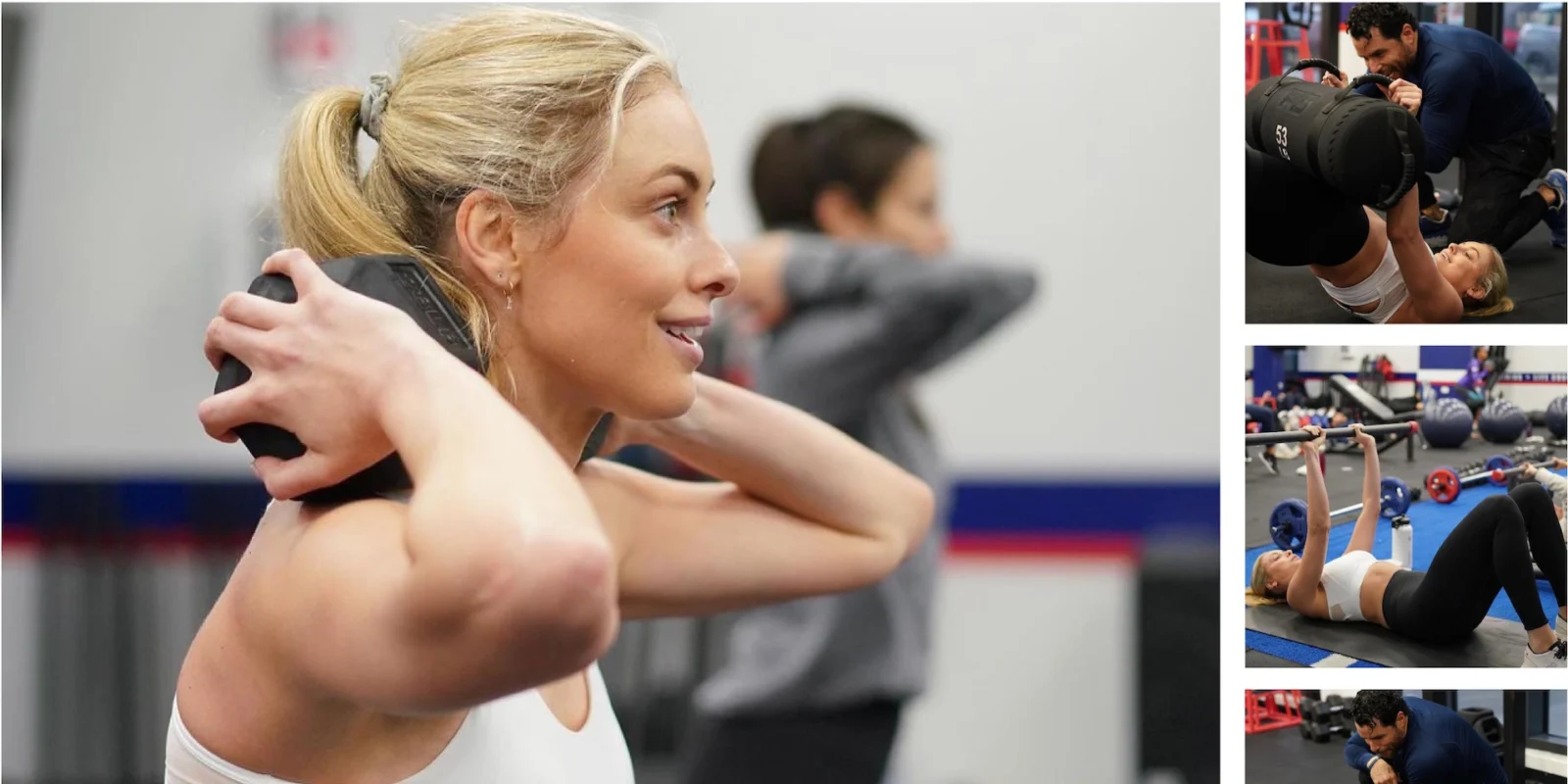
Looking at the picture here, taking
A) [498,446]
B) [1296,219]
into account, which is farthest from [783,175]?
[498,446]

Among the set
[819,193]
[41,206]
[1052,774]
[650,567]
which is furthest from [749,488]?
[41,206]

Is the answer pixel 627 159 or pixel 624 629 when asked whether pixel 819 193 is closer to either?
pixel 624 629

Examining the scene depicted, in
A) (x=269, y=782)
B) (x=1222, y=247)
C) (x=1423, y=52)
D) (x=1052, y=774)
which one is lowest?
(x=1052, y=774)

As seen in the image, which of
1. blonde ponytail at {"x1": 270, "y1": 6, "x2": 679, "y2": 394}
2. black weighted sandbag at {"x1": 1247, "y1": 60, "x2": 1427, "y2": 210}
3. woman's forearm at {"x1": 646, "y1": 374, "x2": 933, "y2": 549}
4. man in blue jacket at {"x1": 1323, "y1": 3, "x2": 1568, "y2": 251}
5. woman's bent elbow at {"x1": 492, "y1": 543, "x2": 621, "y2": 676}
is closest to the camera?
woman's bent elbow at {"x1": 492, "y1": 543, "x2": 621, "y2": 676}

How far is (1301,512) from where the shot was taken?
1.62 metres

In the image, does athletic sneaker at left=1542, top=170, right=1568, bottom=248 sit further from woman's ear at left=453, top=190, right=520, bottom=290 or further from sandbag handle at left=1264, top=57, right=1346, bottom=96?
woman's ear at left=453, top=190, right=520, bottom=290

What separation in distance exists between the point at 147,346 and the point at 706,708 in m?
1.17

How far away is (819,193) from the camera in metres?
1.89

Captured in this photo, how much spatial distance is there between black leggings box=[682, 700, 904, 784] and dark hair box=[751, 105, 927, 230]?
83 centimetres

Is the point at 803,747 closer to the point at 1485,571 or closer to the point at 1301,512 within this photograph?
the point at 1301,512

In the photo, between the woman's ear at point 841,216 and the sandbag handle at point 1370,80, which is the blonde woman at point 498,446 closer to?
the woman's ear at point 841,216

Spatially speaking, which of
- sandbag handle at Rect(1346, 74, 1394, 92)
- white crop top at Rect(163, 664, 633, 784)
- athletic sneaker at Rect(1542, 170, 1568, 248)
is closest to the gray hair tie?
white crop top at Rect(163, 664, 633, 784)

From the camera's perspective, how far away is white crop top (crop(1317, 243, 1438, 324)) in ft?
5.17

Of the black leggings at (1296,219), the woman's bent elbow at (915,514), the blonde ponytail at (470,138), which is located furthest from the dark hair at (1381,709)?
the blonde ponytail at (470,138)
